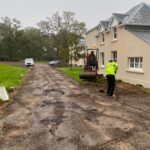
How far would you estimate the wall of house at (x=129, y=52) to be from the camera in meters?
18.0

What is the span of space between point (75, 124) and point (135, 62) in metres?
13.2

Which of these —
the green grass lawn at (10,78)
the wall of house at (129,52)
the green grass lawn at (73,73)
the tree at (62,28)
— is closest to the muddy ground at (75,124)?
the green grass lawn at (10,78)

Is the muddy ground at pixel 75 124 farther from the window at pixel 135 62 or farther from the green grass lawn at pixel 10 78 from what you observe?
the window at pixel 135 62

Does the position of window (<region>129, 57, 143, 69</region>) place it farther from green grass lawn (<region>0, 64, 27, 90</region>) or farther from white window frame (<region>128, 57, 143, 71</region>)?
green grass lawn (<region>0, 64, 27, 90</region>)

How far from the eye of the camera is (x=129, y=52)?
20625mm

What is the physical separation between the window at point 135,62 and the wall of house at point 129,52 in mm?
328

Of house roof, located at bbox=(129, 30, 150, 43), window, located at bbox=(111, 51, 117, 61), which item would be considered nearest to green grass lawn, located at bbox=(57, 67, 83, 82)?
window, located at bbox=(111, 51, 117, 61)

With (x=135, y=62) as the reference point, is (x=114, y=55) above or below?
above

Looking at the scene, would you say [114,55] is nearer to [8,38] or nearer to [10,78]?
[10,78]

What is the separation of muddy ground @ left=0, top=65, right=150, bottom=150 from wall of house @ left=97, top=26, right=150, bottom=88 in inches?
222

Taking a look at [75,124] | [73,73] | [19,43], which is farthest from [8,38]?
[75,124]

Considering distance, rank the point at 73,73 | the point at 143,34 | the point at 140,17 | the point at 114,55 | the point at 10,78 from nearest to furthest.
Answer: the point at 143,34, the point at 10,78, the point at 140,17, the point at 114,55, the point at 73,73

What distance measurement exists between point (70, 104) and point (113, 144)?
5.45m

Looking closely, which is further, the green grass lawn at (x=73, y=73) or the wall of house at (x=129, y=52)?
the green grass lawn at (x=73, y=73)
